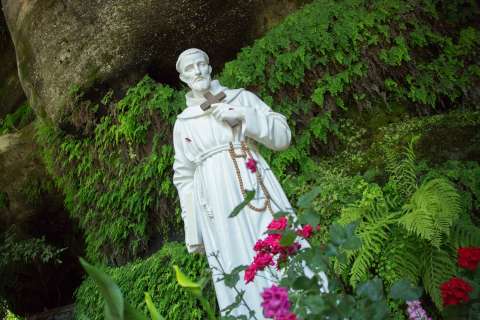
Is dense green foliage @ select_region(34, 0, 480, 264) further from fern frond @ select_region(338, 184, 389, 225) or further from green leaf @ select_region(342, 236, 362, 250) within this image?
green leaf @ select_region(342, 236, 362, 250)

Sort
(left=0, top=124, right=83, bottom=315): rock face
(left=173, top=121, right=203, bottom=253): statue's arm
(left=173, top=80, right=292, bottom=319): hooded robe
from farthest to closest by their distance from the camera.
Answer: (left=0, top=124, right=83, bottom=315): rock face < (left=173, top=121, right=203, bottom=253): statue's arm < (left=173, top=80, right=292, bottom=319): hooded robe

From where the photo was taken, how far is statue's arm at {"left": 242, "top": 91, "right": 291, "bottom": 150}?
12.0 feet

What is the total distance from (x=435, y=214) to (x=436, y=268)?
405mm

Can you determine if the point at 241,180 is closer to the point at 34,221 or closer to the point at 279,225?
the point at 279,225

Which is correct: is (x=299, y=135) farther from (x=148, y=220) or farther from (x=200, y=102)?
(x=200, y=102)

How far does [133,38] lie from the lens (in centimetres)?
818

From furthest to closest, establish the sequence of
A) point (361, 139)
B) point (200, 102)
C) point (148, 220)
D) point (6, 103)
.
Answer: point (6, 103), point (148, 220), point (361, 139), point (200, 102)

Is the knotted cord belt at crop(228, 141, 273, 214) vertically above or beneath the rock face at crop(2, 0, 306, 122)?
beneath

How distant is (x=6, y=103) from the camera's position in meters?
12.2

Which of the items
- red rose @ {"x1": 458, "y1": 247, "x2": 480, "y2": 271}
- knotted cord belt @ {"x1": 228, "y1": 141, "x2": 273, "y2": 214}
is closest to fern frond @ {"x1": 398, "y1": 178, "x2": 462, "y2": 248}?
knotted cord belt @ {"x1": 228, "y1": 141, "x2": 273, "y2": 214}

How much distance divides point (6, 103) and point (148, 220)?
6551mm

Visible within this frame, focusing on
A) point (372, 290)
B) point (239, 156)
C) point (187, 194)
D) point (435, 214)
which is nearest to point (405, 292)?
point (372, 290)

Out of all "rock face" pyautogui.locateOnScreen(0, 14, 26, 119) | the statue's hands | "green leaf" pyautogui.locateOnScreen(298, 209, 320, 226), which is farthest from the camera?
"rock face" pyautogui.locateOnScreen(0, 14, 26, 119)

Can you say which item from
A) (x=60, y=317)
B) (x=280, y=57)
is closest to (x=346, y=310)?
(x=280, y=57)
